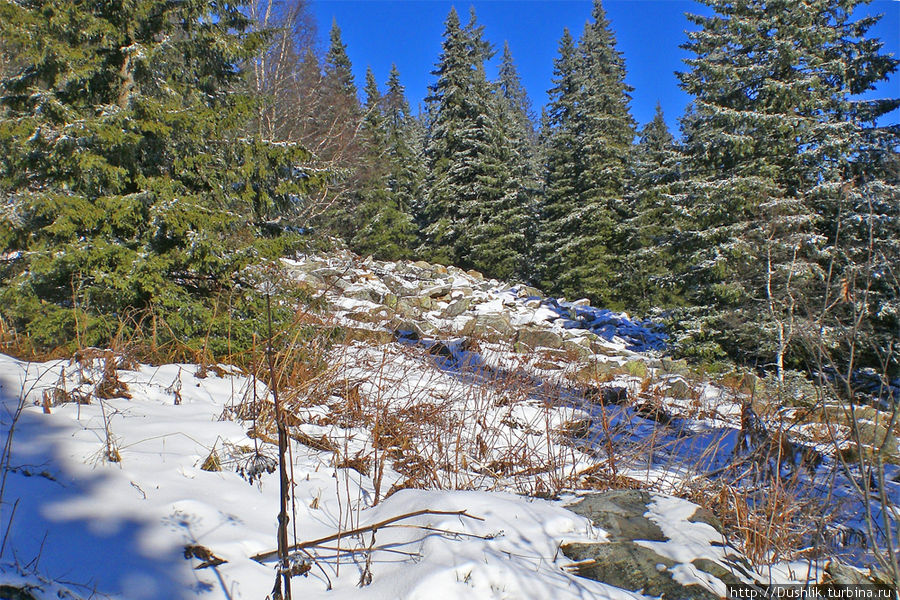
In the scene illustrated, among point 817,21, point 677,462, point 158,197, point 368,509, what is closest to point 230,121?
point 158,197

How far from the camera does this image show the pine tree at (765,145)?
8914 mm

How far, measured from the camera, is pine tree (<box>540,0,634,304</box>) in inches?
709

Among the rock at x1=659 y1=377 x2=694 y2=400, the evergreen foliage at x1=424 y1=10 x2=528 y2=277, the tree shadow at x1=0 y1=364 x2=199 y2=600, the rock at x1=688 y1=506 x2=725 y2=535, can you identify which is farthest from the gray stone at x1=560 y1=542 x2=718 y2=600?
the evergreen foliage at x1=424 y1=10 x2=528 y2=277

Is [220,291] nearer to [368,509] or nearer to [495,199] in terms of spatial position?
[368,509]

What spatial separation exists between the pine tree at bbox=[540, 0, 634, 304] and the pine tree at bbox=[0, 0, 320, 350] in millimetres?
14455

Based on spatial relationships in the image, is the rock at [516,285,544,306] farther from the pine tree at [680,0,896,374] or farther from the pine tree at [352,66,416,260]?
the pine tree at [352,66,416,260]

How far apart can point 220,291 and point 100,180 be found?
1.34 metres

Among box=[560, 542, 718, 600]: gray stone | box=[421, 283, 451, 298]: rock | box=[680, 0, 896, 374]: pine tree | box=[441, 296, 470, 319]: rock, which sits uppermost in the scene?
box=[680, 0, 896, 374]: pine tree

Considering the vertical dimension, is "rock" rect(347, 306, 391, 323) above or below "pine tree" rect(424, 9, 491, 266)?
below

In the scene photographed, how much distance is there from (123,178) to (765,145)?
10.3 meters

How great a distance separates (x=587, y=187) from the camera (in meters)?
18.9

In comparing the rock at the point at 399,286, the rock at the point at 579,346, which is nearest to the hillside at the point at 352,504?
the rock at the point at 579,346

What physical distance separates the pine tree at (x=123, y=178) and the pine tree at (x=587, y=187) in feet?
47.4

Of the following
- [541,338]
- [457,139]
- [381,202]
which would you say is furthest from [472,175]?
[541,338]
